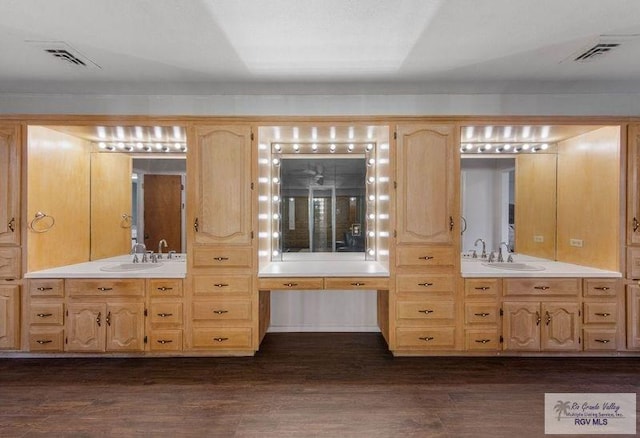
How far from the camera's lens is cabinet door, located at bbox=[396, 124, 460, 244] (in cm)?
304

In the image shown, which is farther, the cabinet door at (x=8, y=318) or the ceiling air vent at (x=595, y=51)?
the cabinet door at (x=8, y=318)

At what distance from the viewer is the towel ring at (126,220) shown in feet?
12.1

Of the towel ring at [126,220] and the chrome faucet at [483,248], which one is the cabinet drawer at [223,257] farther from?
the chrome faucet at [483,248]

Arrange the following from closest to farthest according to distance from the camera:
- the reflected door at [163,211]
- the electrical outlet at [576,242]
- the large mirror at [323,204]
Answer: the electrical outlet at [576,242]
the reflected door at [163,211]
the large mirror at [323,204]

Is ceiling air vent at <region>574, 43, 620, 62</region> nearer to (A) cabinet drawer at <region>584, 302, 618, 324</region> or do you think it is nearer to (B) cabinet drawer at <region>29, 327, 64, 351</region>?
(A) cabinet drawer at <region>584, 302, 618, 324</region>

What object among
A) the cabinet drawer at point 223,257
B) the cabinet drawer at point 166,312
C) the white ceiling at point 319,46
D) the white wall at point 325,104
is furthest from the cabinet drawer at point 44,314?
the white ceiling at point 319,46

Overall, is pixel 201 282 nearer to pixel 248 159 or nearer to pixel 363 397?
pixel 248 159

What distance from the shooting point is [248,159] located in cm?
305

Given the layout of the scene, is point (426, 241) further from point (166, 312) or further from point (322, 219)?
point (166, 312)

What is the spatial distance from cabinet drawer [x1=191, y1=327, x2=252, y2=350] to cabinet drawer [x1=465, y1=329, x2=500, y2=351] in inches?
76.0

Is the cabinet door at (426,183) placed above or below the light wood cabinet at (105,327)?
above

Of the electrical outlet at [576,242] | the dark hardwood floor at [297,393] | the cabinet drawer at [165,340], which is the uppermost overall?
the electrical outlet at [576,242]

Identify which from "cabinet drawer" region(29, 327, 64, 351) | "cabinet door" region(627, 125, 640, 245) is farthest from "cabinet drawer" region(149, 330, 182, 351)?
"cabinet door" region(627, 125, 640, 245)

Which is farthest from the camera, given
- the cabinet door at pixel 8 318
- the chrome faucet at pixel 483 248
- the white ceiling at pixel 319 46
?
the chrome faucet at pixel 483 248
